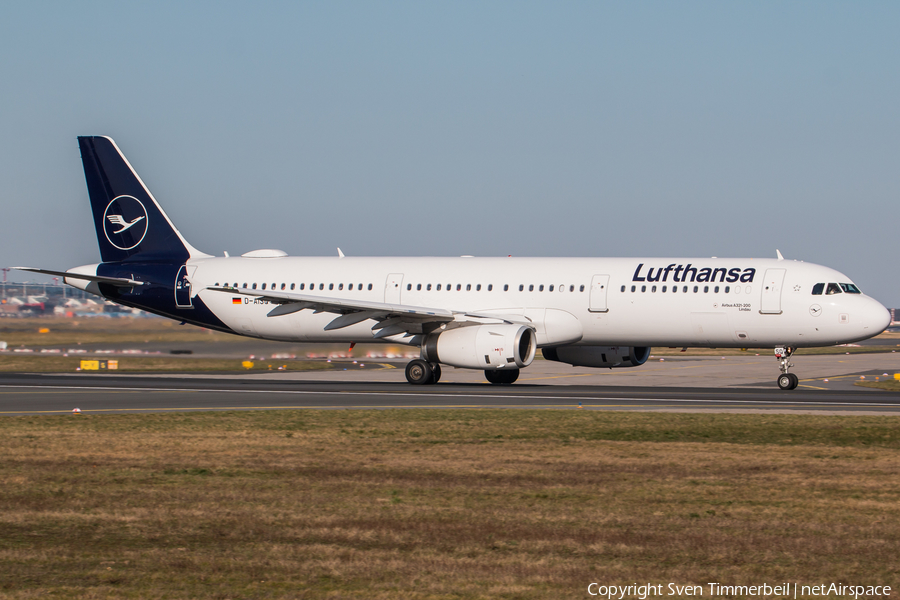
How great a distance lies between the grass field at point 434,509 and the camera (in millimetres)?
8641

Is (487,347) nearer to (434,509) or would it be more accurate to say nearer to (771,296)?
(771,296)

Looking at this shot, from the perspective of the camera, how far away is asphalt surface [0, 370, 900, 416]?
24.8m

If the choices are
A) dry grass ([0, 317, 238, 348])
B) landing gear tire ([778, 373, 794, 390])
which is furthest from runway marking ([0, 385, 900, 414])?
dry grass ([0, 317, 238, 348])

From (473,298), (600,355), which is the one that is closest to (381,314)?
(473,298)

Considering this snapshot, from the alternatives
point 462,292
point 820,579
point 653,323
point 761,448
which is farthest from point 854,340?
point 820,579

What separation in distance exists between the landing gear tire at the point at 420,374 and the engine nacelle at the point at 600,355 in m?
4.02

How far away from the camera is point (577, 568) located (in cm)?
888

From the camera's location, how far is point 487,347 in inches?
1243

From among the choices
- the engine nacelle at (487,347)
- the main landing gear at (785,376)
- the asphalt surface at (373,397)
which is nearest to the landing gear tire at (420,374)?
the asphalt surface at (373,397)

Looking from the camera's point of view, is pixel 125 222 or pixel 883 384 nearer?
pixel 883 384

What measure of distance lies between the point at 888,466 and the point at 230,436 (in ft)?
34.5

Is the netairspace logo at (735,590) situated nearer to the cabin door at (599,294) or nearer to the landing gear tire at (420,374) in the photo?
the cabin door at (599,294)

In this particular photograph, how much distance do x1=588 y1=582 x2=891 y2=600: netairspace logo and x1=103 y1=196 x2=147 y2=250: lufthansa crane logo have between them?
3397cm

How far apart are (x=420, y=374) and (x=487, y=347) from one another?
339 cm
